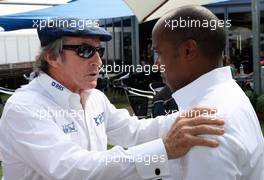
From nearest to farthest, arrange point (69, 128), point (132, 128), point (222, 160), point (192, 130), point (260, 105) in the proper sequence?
point (222, 160) < point (192, 130) < point (69, 128) < point (132, 128) < point (260, 105)

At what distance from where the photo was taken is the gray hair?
2299mm

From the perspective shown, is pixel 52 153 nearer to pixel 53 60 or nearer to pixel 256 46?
pixel 53 60

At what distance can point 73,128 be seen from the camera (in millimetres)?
2207

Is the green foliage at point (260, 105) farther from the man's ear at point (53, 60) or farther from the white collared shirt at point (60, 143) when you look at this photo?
the man's ear at point (53, 60)

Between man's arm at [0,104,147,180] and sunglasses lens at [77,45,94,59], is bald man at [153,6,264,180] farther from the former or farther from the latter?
Answer: sunglasses lens at [77,45,94,59]

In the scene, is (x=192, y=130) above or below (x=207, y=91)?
below

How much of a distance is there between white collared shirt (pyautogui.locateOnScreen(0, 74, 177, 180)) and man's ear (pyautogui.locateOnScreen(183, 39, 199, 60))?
416 mm

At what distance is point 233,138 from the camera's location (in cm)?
141

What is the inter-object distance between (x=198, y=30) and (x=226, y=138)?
0.40 metres

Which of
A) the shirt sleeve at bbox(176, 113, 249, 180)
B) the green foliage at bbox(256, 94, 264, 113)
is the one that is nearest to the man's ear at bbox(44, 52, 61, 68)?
the shirt sleeve at bbox(176, 113, 249, 180)

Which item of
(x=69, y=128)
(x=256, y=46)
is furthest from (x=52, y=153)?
(x=256, y=46)

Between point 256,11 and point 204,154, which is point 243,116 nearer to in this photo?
point 204,154

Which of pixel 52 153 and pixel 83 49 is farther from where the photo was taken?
pixel 83 49

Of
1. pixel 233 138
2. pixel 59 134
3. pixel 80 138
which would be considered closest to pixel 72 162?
pixel 59 134
